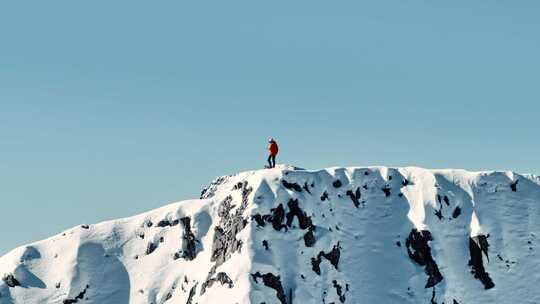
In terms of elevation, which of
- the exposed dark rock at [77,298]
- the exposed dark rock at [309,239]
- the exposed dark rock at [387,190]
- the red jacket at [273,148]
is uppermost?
the red jacket at [273,148]

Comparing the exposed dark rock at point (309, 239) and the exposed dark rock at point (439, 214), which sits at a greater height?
the exposed dark rock at point (439, 214)

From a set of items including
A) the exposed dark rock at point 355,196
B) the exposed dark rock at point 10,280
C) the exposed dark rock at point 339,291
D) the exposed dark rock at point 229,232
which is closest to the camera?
the exposed dark rock at point 339,291

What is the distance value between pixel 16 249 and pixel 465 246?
218ft

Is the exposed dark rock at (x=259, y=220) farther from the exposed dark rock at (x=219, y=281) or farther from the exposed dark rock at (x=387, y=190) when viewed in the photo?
the exposed dark rock at (x=387, y=190)

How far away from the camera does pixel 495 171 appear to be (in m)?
149

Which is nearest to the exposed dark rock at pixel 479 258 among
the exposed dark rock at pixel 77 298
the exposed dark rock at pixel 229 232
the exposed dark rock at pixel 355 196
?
the exposed dark rock at pixel 355 196

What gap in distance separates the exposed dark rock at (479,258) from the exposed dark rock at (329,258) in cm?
1728

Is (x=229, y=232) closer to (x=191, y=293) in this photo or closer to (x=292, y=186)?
A: (x=191, y=293)

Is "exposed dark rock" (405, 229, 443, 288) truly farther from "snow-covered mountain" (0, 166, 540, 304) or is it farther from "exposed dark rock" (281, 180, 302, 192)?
"exposed dark rock" (281, 180, 302, 192)

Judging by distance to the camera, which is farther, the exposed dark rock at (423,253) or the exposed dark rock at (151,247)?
the exposed dark rock at (151,247)

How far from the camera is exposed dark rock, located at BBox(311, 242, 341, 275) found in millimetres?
133375

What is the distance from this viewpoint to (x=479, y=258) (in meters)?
137

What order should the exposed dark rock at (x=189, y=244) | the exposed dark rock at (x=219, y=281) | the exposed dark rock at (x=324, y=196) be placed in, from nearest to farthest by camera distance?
the exposed dark rock at (x=219, y=281)
the exposed dark rock at (x=324, y=196)
the exposed dark rock at (x=189, y=244)

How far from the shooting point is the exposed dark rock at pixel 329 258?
133375mm
